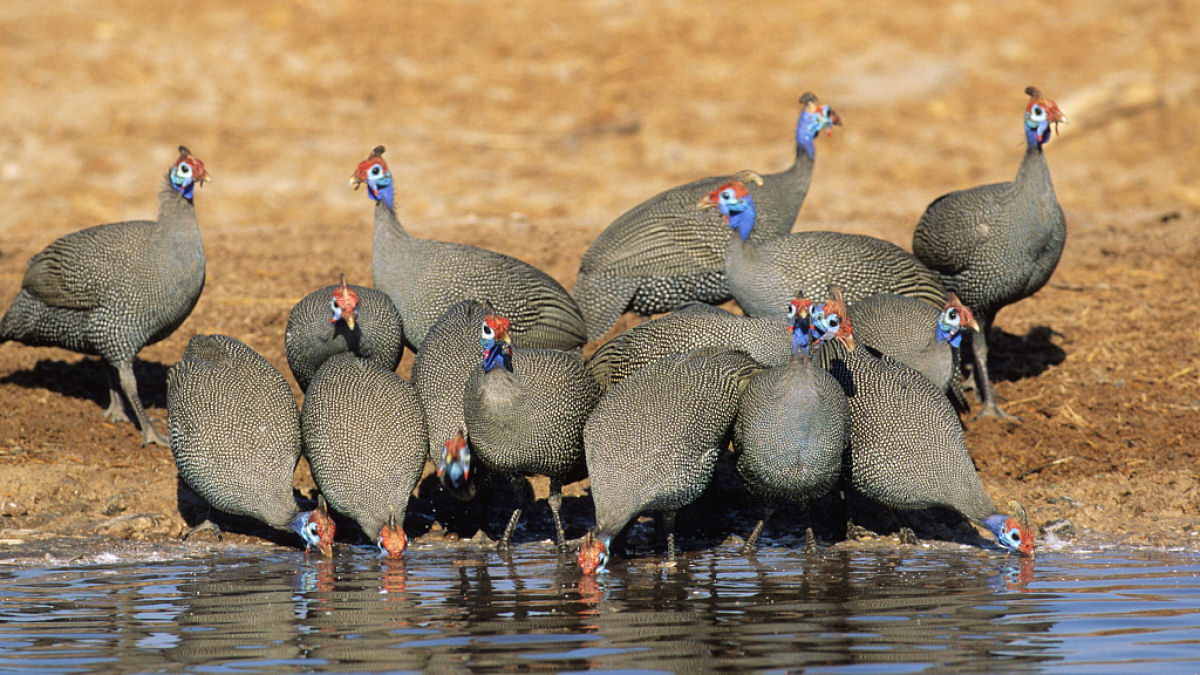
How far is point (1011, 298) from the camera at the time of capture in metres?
7.81

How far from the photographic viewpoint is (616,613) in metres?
5.11

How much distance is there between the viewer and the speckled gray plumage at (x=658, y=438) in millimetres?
6016

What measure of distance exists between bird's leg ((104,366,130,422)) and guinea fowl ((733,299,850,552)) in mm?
3414

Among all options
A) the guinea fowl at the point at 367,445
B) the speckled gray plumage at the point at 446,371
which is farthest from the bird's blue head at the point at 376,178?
the guinea fowl at the point at 367,445

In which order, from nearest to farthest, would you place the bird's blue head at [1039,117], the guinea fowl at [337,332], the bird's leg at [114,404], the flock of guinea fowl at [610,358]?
the flock of guinea fowl at [610,358], the guinea fowl at [337,332], the bird's blue head at [1039,117], the bird's leg at [114,404]

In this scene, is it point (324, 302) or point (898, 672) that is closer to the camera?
point (898, 672)

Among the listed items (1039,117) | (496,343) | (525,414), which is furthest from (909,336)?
(496,343)

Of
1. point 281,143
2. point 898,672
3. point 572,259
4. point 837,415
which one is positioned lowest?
point 898,672

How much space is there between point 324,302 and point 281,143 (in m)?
5.73

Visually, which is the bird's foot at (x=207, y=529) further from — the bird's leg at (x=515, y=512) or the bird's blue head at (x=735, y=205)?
the bird's blue head at (x=735, y=205)

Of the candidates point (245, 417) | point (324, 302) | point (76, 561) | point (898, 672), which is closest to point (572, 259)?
point (324, 302)

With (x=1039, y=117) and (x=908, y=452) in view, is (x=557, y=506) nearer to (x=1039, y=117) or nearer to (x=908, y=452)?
(x=908, y=452)

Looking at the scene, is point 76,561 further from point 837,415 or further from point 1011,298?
point 1011,298

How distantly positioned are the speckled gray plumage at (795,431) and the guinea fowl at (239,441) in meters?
1.72
